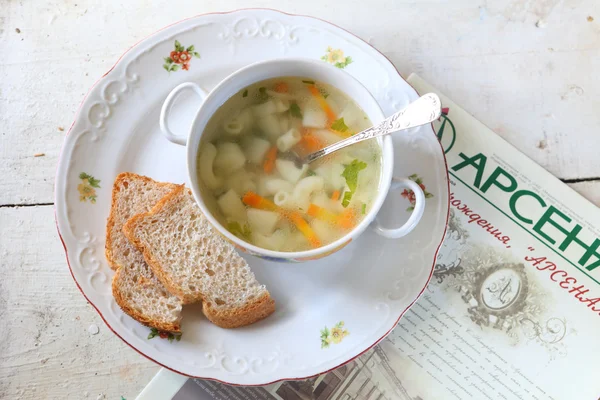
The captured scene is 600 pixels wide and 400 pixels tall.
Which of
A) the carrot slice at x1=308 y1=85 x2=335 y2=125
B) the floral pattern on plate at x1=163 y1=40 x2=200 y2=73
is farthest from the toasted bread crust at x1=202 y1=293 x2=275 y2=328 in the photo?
the floral pattern on plate at x1=163 y1=40 x2=200 y2=73

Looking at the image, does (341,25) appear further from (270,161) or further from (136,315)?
(136,315)

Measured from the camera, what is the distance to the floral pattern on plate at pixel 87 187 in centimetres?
131

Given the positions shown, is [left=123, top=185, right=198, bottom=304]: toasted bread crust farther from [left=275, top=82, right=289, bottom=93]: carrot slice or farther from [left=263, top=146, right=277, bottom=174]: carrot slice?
[left=275, top=82, right=289, bottom=93]: carrot slice

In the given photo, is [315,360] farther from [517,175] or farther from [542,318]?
[517,175]

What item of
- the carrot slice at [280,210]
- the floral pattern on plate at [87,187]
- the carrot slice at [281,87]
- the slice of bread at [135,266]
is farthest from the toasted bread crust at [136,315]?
the carrot slice at [281,87]

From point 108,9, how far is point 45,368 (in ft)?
3.59

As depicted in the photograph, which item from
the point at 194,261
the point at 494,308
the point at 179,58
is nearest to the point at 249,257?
the point at 194,261

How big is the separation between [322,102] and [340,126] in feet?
0.25

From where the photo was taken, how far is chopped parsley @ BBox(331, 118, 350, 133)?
4.20ft

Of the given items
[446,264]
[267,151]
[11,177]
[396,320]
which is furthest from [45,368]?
[446,264]

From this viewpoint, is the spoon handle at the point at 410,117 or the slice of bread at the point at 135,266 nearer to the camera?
the spoon handle at the point at 410,117

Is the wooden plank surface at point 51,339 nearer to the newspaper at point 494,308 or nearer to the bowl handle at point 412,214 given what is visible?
the newspaper at point 494,308

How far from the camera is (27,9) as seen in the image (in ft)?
5.24

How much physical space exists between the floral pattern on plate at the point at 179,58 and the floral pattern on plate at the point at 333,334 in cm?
79
